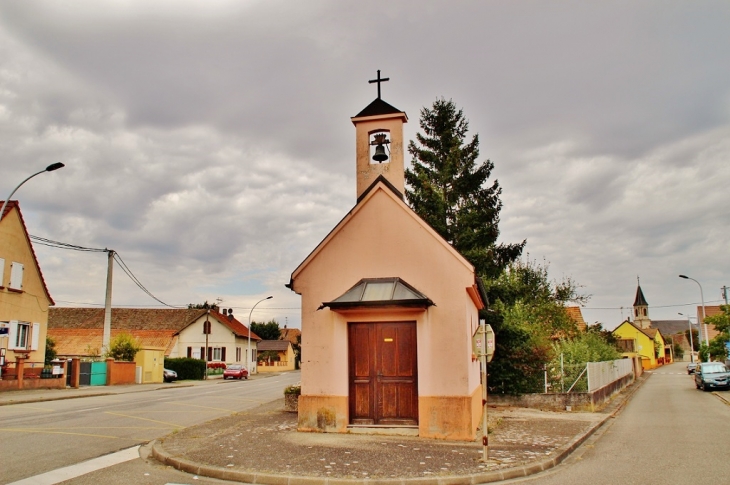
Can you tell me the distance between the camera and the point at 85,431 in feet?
42.9

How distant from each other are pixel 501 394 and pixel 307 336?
29.6 ft

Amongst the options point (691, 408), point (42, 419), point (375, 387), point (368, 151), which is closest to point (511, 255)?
point (691, 408)

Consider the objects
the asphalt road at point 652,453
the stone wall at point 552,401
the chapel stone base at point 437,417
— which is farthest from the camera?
the stone wall at point 552,401

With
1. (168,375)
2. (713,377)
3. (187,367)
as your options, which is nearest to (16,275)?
(168,375)

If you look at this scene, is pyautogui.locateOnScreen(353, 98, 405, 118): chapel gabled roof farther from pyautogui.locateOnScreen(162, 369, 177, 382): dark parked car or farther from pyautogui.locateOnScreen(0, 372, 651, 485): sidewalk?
pyautogui.locateOnScreen(162, 369, 177, 382): dark parked car

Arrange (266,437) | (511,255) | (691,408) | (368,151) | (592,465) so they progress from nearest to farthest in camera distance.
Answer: (592,465), (266,437), (368,151), (691,408), (511,255)

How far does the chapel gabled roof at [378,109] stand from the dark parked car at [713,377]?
89.9ft

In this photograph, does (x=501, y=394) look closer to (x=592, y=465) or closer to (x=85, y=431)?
(x=592, y=465)

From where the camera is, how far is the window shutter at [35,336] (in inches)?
1230

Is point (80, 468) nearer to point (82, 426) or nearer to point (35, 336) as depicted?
point (82, 426)

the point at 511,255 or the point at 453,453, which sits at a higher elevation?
the point at 511,255

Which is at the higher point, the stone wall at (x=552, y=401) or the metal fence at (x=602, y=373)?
the metal fence at (x=602, y=373)

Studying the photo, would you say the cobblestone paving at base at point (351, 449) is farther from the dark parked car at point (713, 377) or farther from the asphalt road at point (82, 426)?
the dark parked car at point (713, 377)

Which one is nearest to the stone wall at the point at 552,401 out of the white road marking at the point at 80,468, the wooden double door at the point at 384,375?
the wooden double door at the point at 384,375
